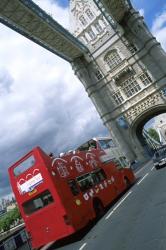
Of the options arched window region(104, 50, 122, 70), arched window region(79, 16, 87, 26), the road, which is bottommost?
the road

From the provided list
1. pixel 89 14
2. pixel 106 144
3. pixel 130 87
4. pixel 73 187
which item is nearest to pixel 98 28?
pixel 89 14

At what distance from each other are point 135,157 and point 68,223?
38622mm

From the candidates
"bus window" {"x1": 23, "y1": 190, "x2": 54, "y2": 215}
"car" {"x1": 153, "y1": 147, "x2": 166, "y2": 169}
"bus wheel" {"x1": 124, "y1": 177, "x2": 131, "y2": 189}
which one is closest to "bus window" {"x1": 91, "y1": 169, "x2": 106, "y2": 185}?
"bus window" {"x1": 23, "y1": 190, "x2": 54, "y2": 215}

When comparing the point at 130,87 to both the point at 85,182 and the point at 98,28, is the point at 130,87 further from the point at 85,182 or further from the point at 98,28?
the point at 85,182

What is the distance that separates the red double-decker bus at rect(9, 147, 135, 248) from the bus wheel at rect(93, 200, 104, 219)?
0.05 metres

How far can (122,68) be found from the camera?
1951 inches

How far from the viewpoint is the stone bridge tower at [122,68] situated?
1861 inches

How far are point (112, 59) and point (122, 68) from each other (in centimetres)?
263

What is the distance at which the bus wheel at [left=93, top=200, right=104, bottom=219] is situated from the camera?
51.0ft

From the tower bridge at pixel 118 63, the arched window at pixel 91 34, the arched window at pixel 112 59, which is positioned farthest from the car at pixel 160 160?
the arched window at pixel 91 34

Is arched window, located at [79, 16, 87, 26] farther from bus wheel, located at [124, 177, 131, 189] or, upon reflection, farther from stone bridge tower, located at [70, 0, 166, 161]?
bus wheel, located at [124, 177, 131, 189]

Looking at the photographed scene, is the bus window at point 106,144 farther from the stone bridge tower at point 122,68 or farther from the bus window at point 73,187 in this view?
the stone bridge tower at point 122,68

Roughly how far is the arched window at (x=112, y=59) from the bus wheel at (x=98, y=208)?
36.9m

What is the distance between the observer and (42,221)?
1286 cm
